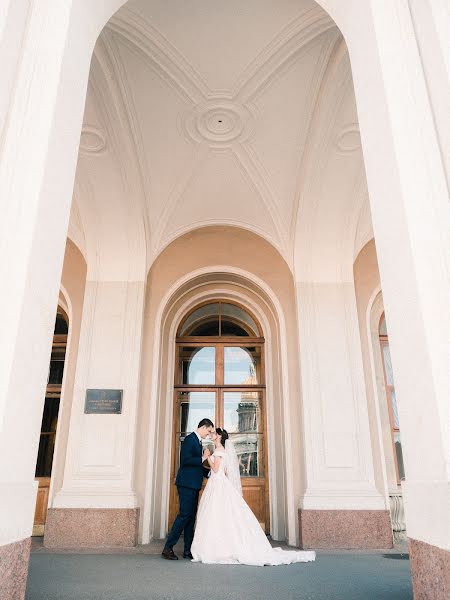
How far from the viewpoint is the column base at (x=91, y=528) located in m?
5.55

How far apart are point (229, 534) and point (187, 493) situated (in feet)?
2.06

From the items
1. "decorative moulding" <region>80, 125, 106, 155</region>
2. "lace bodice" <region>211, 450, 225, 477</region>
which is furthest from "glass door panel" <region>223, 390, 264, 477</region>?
"decorative moulding" <region>80, 125, 106, 155</region>

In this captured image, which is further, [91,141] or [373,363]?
[373,363]

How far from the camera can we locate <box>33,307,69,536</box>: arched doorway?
702cm

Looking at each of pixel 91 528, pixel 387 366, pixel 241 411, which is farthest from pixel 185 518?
pixel 387 366

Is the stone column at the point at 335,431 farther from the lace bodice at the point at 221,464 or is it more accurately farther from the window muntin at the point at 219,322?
the window muntin at the point at 219,322

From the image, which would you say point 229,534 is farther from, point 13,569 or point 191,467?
point 13,569

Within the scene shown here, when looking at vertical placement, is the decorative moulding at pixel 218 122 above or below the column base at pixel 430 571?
above

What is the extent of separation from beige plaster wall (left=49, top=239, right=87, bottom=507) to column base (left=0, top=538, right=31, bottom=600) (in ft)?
14.1

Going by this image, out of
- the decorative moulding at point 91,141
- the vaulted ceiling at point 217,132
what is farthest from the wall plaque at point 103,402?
the decorative moulding at point 91,141

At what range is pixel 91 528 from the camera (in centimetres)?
564

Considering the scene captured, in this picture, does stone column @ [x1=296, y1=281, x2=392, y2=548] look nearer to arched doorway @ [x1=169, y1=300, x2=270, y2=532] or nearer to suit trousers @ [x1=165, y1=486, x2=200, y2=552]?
arched doorway @ [x1=169, y1=300, x2=270, y2=532]

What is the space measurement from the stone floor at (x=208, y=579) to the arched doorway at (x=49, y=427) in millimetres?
2119

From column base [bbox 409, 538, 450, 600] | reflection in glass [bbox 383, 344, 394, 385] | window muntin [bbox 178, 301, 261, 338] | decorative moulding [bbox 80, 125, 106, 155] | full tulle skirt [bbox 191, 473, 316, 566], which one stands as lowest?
full tulle skirt [bbox 191, 473, 316, 566]
